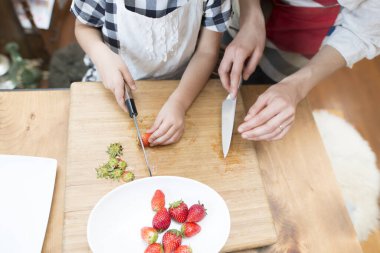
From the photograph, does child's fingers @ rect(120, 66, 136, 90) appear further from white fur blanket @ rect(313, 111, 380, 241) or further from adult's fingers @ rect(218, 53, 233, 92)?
white fur blanket @ rect(313, 111, 380, 241)

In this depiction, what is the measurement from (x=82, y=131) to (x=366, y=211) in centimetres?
127

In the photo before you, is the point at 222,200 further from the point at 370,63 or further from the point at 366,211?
the point at 370,63

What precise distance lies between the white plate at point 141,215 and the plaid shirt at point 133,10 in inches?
14.2

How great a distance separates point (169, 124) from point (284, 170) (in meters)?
0.28

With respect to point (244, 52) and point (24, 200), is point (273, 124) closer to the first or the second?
point (244, 52)

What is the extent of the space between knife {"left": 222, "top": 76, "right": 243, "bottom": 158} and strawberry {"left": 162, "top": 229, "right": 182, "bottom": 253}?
206mm

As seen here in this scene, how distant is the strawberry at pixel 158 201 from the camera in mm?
653

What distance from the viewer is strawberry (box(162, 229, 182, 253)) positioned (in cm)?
61

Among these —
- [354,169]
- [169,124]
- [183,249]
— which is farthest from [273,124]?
[354,169]

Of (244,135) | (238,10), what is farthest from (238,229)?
(238,10)

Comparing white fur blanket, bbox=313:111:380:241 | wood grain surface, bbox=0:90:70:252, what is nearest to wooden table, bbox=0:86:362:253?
wood grain surface, bbox=0:90:70:252

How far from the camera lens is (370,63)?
2.00 m

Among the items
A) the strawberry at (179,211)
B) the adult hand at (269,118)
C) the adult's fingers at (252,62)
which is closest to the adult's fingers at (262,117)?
the adult hand at (269,118)

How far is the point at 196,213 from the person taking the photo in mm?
641
